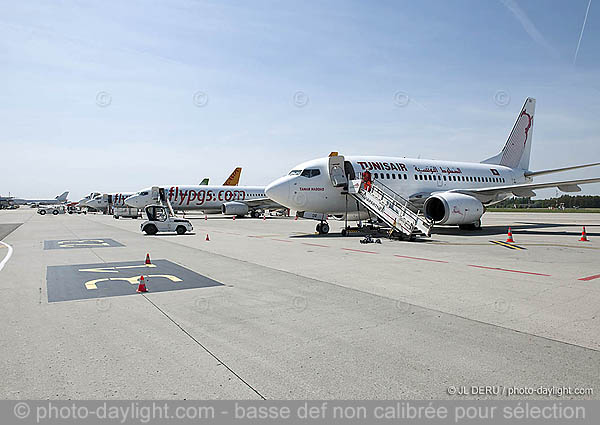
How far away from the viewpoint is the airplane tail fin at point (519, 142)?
106ft

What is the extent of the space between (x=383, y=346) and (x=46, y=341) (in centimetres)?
427

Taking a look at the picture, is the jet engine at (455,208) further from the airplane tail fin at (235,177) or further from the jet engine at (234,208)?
the airplane tail fin at (235,177)

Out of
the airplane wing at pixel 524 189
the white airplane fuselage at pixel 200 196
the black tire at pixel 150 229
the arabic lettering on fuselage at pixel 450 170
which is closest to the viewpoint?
the airplane wing at pixel 524 189

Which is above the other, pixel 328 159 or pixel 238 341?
pixel 328 159

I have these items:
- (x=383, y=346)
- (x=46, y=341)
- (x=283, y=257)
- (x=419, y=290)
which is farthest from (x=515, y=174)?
(x=46, y=341)

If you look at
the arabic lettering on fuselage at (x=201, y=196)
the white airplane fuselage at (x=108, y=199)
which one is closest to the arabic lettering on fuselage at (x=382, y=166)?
the arabic lettering on fuselage at (x=201, y=196)

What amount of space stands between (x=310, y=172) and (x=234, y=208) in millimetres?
28507

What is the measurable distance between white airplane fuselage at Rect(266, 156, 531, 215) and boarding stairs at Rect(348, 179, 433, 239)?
69 centimetres

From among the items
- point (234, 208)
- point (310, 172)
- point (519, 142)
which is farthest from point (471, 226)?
point (234, 208)

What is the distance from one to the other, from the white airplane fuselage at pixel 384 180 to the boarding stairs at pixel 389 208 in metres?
0.69

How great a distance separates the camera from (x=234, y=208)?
4928 cm

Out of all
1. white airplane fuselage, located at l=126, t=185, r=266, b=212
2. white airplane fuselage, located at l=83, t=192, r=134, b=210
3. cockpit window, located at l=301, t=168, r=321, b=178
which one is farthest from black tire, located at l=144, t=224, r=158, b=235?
white airplane fuselage, located at l=83, t=192, r=134, b=210

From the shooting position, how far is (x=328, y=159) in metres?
22.6
